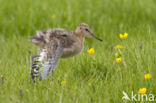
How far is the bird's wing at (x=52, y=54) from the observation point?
479 centimetres

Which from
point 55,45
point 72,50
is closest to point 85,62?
point 72,50

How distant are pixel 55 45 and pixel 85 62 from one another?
1.86 feet

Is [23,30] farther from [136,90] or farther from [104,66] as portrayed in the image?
[136,90]

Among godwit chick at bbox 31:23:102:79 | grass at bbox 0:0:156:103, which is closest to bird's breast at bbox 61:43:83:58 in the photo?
godwit chick at bbox 31:23:102:79

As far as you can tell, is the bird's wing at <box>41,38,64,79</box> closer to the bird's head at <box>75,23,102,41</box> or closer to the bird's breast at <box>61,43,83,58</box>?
the bird's breast at <box>61,43,83,58</box>

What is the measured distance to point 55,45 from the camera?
17.5 feet

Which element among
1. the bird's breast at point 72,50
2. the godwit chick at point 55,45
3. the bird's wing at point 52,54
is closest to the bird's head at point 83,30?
the godwit chick at point 55,45

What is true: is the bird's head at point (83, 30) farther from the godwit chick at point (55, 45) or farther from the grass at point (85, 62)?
the grass at point (85, 62)

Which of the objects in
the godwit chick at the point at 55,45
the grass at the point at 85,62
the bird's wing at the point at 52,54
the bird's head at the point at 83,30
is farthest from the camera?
the bird's head at the point at 83,30

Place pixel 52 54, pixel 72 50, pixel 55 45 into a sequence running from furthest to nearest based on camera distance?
1. pixel 72 50
2. pixel 55 45
3. pixel 52 54

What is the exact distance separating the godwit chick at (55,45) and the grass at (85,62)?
0.58 feet

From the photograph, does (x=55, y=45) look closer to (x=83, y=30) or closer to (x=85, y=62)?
(x=85, y=62)

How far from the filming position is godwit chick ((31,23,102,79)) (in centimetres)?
494

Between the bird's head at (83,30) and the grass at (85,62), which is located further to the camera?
the bird's head at (83,30)
